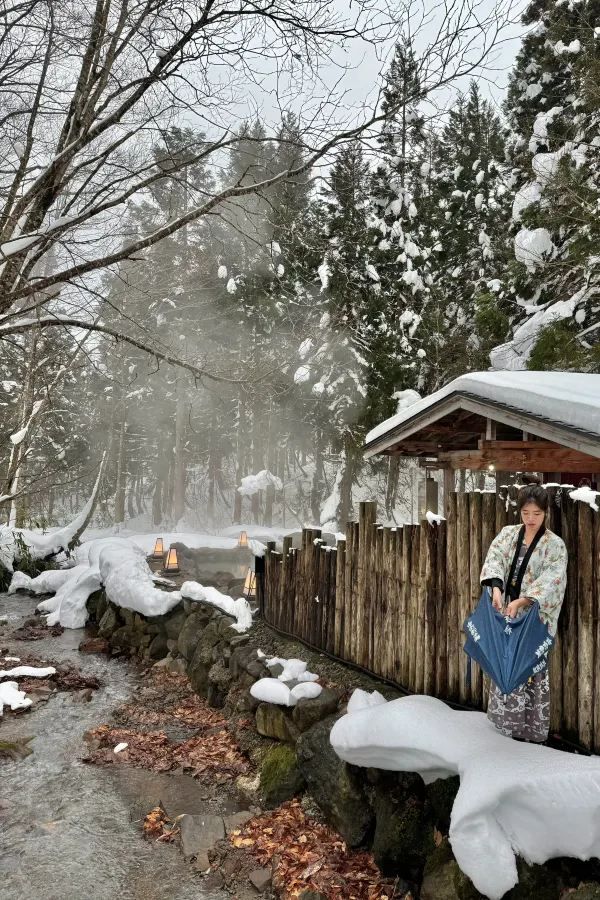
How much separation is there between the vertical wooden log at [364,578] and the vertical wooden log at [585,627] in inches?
102

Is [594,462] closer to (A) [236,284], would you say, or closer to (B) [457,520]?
(B) [457,520]

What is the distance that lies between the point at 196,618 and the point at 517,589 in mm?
7210


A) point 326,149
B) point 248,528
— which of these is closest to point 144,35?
point 326,149

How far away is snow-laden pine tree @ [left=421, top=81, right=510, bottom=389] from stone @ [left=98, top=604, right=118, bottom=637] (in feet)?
40.8

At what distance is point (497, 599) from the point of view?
12.8 ft

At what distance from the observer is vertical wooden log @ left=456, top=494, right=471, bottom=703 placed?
481cm

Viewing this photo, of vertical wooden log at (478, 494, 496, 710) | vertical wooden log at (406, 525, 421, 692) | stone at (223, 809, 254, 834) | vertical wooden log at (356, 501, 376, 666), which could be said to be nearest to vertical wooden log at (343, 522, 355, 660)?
vertical wooden log at (356, 501, 376, 666)

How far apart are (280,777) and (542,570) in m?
3.72

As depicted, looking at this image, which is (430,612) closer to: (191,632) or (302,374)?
(191,632)

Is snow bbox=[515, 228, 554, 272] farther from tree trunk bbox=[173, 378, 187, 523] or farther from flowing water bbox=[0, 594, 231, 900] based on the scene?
tree trunk bbox=[173, 378, 187, 523]

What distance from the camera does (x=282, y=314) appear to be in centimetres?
2212

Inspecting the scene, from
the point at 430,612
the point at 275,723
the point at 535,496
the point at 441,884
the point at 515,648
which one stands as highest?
the point at 535,496

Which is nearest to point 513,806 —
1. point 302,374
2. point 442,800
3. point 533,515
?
point 442,800

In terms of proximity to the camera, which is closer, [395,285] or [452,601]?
[452,601]
